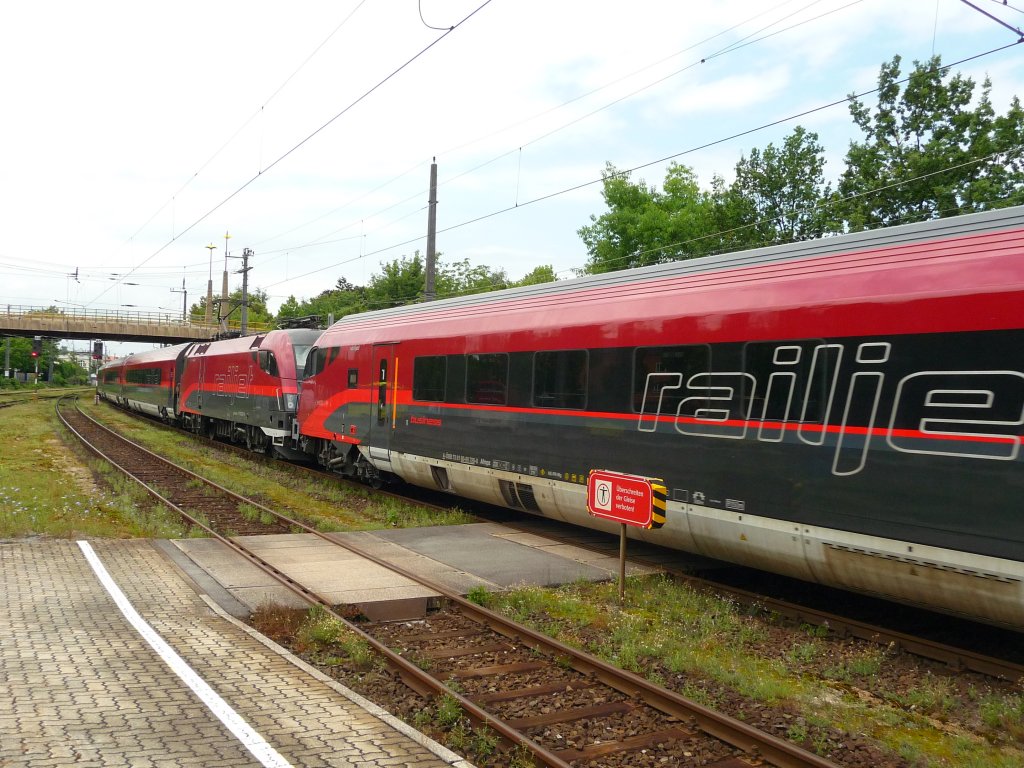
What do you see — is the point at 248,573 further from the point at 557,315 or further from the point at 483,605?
the point at 557,315

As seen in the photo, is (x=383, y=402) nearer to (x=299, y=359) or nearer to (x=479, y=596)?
(x=299, y=359)

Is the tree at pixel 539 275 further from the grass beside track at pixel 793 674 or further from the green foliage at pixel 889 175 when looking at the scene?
the grass beside track at pixel 793 674

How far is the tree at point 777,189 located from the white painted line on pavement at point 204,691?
29.0 metres

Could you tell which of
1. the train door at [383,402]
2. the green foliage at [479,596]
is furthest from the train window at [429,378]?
the green foliage at [479,596]

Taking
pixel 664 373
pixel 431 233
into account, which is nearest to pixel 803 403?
pixel 664 373

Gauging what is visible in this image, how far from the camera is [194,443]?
2792 cm

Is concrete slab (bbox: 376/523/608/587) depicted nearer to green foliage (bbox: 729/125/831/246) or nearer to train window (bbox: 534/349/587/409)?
train window (bbox: 534/349/587/409)

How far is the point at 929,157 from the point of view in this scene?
26.1 m

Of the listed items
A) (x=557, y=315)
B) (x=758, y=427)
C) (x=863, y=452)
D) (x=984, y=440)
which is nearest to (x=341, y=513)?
(x=557, y=315)

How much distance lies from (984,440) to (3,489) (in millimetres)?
15292

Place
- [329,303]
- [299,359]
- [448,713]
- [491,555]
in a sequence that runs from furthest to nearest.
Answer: [329,303] → [299,359] → [491,555] → [448,713]

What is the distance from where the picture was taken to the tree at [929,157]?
976 inches

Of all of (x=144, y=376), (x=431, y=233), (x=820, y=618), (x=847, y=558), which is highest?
(x=431, y=233)

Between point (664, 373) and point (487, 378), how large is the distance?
11.7ft
